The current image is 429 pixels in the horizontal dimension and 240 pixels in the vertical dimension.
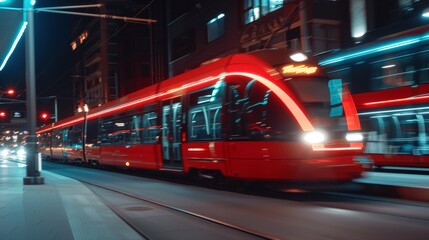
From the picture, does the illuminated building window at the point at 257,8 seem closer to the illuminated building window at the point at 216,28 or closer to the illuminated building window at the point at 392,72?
the illuminated building window at the point at 216,28

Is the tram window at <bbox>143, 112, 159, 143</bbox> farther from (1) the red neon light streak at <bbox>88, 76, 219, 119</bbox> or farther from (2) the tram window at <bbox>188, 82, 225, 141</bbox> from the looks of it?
(2) the tram window at <bbox>188, 82, 225, 141</bbox>

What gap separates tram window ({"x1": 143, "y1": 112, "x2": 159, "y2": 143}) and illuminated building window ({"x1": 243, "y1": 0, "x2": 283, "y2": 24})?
37.5 ft

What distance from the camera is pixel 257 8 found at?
2991 centimetres

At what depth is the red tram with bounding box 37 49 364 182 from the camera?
11383mm

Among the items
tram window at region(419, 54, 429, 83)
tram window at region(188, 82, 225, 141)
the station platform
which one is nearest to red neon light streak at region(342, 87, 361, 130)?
the station platform

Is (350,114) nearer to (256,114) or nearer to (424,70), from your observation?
(256,114)

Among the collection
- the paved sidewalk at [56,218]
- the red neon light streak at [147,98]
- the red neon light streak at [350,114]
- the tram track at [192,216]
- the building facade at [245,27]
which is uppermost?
the building facade at [245,27]

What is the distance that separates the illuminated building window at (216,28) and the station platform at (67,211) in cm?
2146

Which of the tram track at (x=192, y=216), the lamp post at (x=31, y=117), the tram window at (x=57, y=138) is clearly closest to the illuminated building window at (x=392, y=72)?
the tram track at (x=192, y=216)

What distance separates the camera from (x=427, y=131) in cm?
1597

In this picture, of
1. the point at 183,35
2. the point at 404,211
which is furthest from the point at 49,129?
the point at 404,211

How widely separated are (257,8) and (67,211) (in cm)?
2244

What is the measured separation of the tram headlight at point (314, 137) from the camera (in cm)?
1124

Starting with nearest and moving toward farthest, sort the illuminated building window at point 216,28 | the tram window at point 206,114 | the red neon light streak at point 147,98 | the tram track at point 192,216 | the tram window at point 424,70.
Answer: the tram track at point 192,216 → the tram window at point 206,114 → the red neon light streak at point 147,98 → the tram window at point 424,70 → the illuminated building window at point 216,28
